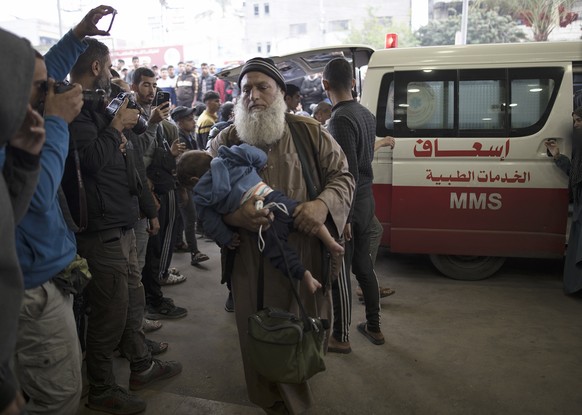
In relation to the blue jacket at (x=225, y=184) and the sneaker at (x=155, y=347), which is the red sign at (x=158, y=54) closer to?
the sneaker at (x=155, y=347)

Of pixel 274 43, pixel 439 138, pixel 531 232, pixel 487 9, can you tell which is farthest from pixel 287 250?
pixel 274 43

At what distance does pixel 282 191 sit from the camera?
2207 millimetres

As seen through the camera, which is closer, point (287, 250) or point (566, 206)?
point (287, 250)

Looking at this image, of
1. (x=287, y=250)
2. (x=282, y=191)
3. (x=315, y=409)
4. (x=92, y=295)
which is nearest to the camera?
(x=287, y=250)

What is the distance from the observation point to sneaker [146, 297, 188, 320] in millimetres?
3828

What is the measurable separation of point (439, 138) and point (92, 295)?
3103 millimetres

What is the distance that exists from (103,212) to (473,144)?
3.11 m

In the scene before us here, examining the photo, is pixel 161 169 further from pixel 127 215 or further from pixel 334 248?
pixel 334 248

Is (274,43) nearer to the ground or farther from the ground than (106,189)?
farther from the ground

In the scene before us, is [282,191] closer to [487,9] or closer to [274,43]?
[487,9]

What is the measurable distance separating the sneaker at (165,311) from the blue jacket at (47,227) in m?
2.09

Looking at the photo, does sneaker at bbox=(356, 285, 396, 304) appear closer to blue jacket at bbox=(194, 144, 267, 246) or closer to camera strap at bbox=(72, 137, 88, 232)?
blue jacket at bbox=(194, 144, 267, 246)

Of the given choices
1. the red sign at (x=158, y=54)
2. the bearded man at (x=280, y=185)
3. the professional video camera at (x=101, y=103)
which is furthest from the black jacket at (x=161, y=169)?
the red sign at (x=158, y=54)

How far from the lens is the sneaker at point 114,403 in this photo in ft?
8.06
